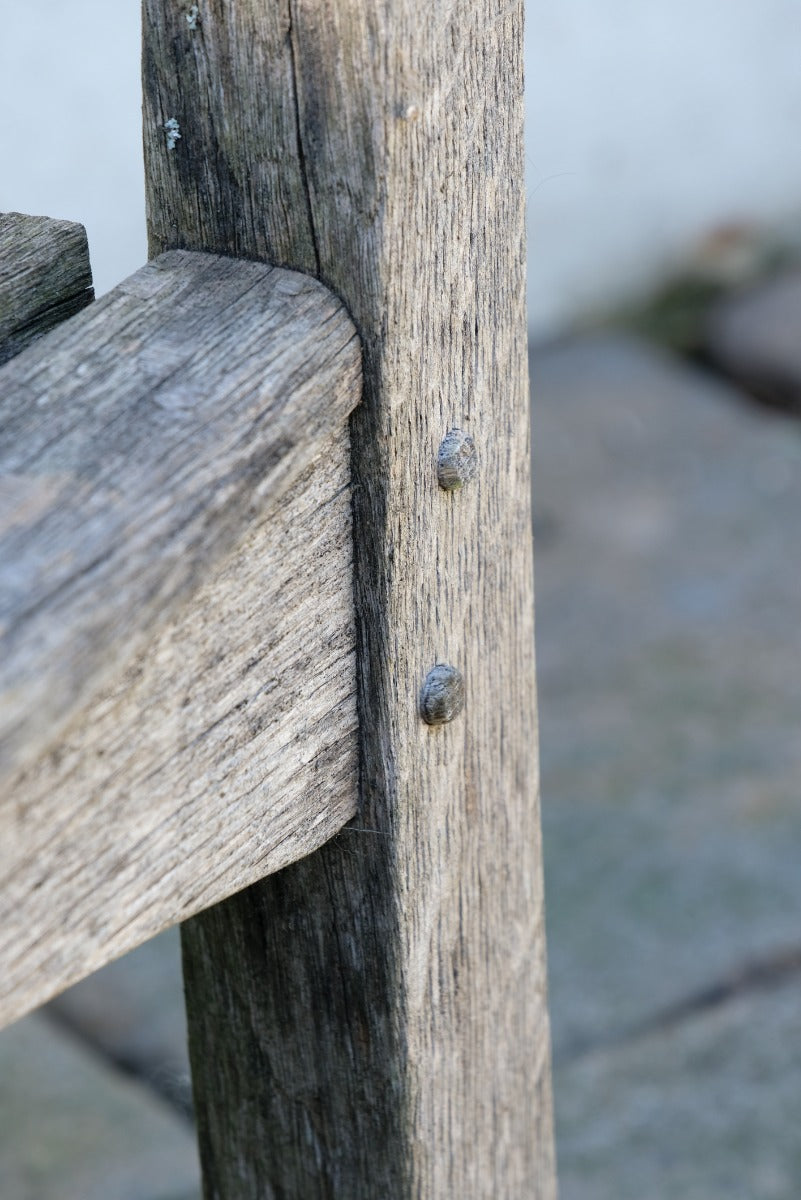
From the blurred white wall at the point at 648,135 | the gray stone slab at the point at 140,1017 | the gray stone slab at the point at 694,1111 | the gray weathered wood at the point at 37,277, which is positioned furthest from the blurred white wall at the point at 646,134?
the gray weathered wood at the point at 37,277

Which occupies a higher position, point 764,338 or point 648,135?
point 648,135

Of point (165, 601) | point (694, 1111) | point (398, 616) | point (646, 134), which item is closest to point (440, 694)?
point (398, 616)

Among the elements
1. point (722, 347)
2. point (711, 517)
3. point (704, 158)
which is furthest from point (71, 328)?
point (704, 158)

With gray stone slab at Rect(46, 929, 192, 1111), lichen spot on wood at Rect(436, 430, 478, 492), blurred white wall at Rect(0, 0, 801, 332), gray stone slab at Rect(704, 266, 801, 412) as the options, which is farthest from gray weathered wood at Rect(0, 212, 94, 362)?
gray stone slab at Rect(704, 266, 801, 412)

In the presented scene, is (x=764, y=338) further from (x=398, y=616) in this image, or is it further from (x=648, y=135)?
(x=398, y=616)

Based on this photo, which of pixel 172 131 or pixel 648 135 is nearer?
pixel 172 131

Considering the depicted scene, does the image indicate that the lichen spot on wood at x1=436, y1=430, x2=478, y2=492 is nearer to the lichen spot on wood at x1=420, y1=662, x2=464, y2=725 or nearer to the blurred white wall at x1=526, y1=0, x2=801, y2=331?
the lichen spot on wood at x1=420, y1=662, x2=464, y2=725

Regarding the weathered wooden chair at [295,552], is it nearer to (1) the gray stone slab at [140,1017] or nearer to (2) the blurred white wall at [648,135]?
(1) the gray stone slab at [140,1017]

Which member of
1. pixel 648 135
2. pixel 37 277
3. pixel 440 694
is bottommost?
pixel 648 135
